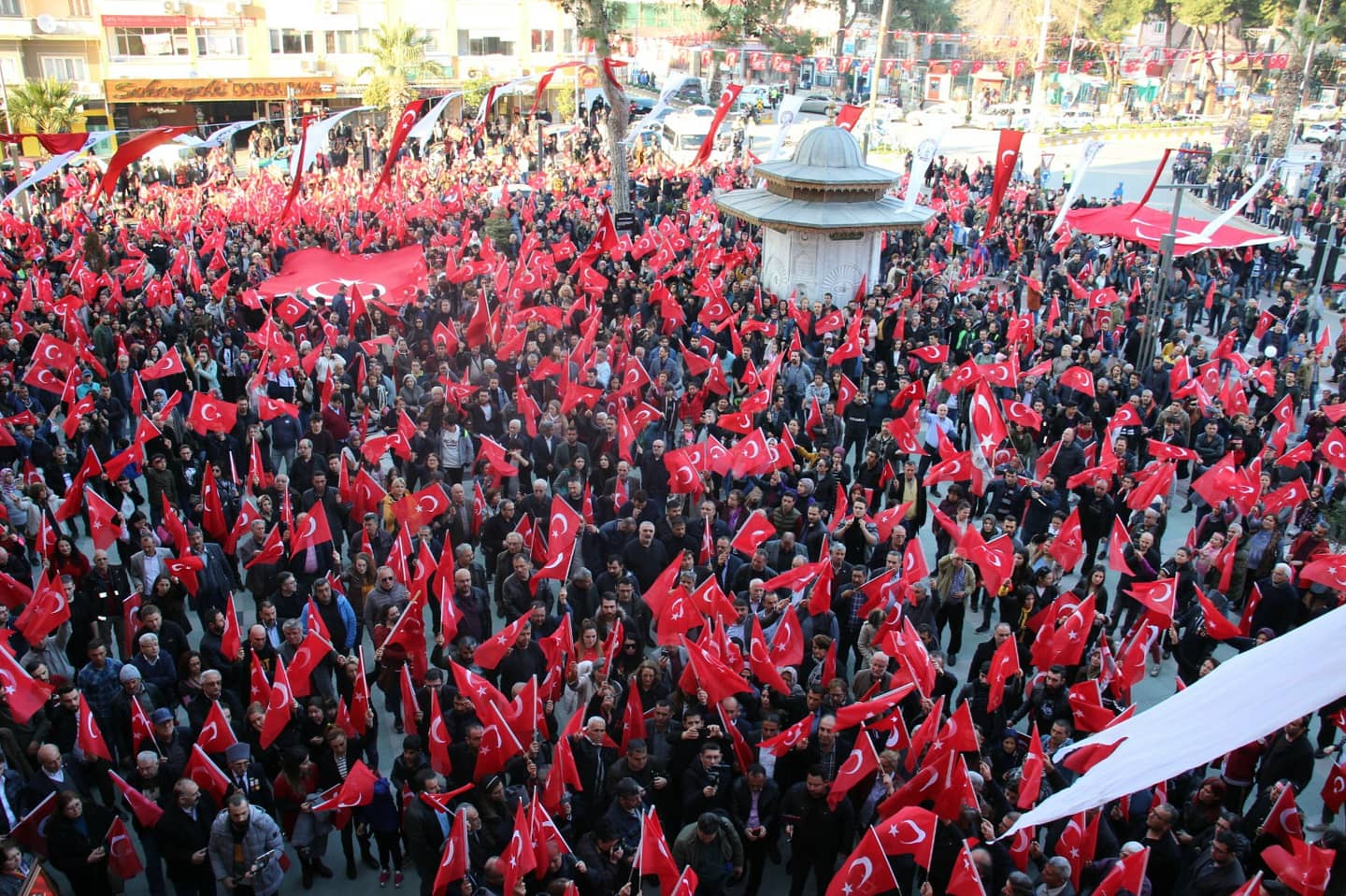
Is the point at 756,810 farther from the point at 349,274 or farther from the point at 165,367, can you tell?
the point at 349,274

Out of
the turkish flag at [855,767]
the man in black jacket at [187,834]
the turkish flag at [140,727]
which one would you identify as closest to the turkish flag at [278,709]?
Answer: the man in black jacket at [187,834]

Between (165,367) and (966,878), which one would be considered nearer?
(966,878)

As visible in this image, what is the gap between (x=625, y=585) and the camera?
8570mm

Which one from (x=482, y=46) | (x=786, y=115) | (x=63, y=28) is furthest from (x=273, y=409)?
(x=482, y=46)

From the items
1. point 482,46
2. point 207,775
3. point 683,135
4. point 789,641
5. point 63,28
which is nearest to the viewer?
point 207,775

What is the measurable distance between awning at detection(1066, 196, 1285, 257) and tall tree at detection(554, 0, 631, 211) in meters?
10.6

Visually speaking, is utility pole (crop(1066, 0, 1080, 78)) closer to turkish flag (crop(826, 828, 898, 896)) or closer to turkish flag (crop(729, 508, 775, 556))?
turkish flag (crop(729, 508, 775, 556))

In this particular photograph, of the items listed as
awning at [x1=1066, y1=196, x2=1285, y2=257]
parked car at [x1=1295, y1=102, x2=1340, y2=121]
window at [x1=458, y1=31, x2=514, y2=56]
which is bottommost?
awning at [x1=1066, y1=196, x2=1285, y2=257]

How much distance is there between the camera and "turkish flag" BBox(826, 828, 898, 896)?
18.9 feet

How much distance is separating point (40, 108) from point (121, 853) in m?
34.1

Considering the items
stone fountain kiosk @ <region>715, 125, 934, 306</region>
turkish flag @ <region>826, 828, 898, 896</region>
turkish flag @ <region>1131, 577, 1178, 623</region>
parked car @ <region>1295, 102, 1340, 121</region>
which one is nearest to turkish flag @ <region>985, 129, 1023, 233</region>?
stone fountain kiosk @ <region>715, 125, 934, 306</region>

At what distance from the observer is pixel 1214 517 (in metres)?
10.3

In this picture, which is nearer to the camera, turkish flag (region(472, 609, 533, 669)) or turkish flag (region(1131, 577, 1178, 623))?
turkish flag (region(472, 609, 533, 669))

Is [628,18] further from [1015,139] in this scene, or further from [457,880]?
[457,880]
